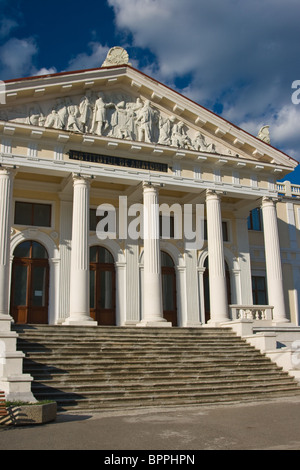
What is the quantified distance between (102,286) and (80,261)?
408cm

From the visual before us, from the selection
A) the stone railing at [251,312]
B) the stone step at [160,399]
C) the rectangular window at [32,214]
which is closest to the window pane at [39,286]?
the rectangular window at [32,214]

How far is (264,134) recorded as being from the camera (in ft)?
85.6

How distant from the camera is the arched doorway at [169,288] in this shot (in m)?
24.7

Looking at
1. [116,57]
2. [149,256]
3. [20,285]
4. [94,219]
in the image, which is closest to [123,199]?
[94,219]

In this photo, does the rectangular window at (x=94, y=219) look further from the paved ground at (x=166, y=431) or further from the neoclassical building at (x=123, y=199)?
the paved ground at (x=166, y=431)

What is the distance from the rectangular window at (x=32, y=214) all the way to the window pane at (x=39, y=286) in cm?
214

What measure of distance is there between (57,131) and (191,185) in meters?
6.73

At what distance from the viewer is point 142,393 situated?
14.2 metres

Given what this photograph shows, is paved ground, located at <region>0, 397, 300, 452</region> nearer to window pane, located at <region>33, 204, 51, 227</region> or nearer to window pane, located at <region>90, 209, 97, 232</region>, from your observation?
window pane, located at <region>33, 204, 51, 227</region>

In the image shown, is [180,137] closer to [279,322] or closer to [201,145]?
[201,145]

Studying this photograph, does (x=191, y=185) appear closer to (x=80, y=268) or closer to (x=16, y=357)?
(x=80, y=268)

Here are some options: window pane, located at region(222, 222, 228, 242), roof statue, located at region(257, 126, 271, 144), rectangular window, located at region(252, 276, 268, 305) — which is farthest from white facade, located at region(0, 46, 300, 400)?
rectangular window, located at region(252, 276, 268, 305)

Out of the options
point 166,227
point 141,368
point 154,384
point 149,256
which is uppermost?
point 166,227

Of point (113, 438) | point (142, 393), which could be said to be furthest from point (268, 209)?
point (113, 438)
